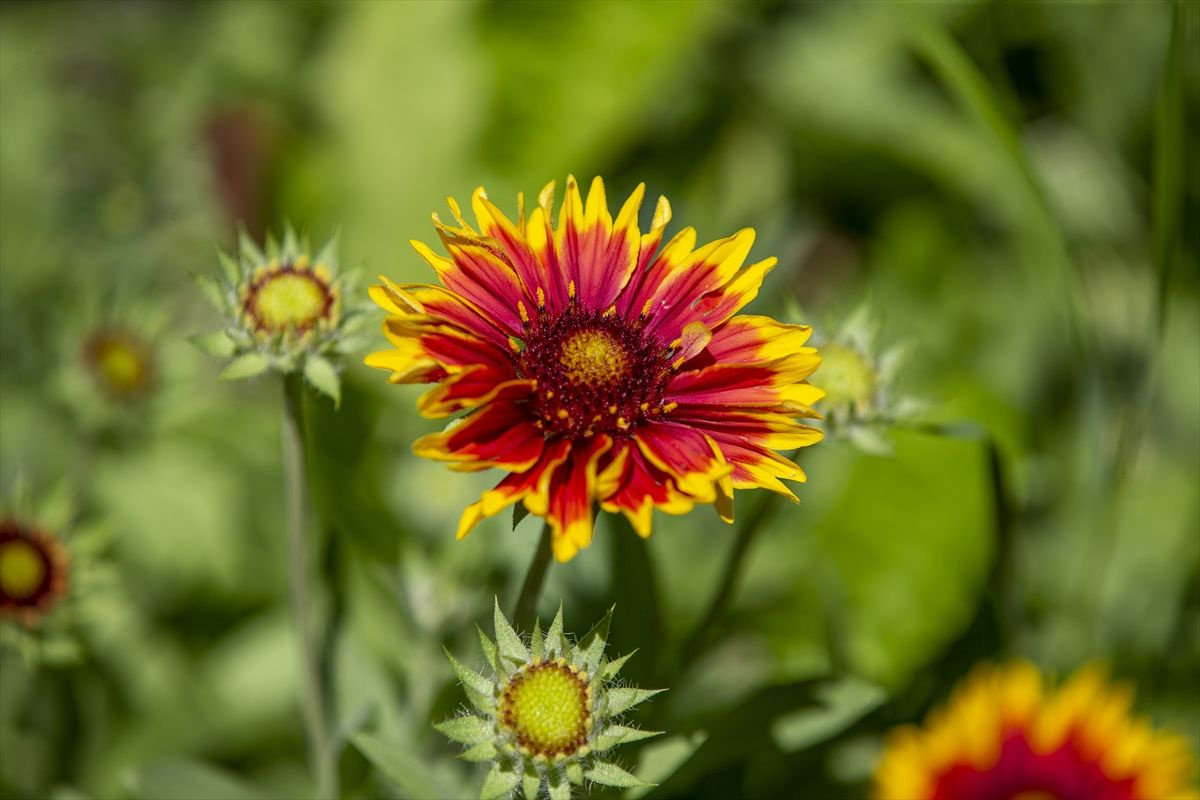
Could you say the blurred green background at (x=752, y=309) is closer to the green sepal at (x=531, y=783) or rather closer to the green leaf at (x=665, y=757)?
the green leaf at (x=665, y=757)

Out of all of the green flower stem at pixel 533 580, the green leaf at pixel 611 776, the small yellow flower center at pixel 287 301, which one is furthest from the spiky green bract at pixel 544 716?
the small yellow flower center at pixel 287 301

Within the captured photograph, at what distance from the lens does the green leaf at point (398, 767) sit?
1.58 metres

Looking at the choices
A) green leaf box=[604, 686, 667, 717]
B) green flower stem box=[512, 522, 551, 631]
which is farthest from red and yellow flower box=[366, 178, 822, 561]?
green leaf box=[604, 686, 667, 717]

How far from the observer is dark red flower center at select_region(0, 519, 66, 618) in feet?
6.05

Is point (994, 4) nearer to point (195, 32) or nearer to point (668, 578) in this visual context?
point (668, 578)

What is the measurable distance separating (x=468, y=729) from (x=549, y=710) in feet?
0.32

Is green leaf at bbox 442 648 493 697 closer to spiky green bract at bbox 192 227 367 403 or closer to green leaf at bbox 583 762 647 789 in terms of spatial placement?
green leaf at bbox 583 762 647 789

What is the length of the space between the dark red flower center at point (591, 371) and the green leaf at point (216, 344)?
38cm

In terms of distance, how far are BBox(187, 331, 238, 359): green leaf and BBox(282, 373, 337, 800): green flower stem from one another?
8cm

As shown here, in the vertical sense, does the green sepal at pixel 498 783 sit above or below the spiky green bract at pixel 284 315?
below

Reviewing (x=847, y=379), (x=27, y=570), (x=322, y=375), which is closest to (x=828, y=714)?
(x=847, y=379)

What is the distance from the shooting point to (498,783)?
1.32 meters

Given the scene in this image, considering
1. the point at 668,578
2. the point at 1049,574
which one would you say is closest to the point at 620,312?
the point at 668,578

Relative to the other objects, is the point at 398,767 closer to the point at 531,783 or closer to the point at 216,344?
the point at 531,783
